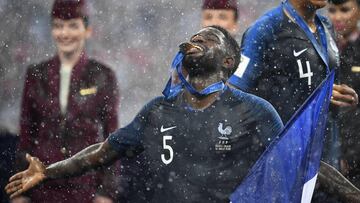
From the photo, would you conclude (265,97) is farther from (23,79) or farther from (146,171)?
(23,79)

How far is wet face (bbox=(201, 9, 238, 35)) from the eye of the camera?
23.0ft

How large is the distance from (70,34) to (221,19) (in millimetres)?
759

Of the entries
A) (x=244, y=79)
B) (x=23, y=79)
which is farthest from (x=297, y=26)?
(x=23, y=79)

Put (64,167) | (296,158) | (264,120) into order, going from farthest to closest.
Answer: (64,167) → (264,120) → (296,158)

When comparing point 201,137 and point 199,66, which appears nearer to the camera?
point 199,66

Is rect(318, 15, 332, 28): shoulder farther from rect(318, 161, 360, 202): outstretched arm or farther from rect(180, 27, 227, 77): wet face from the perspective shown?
rect(318, 161, 360, 202): outstretched arm

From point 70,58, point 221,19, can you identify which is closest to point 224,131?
point 221,19

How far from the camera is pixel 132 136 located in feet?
22.6

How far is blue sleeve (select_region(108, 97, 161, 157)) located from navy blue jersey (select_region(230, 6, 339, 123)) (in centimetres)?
46

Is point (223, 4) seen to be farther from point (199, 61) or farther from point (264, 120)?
point (264, 120)

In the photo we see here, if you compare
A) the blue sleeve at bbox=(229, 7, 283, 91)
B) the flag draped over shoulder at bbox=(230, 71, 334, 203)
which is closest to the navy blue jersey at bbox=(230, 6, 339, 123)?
the blue sleeve at bbox=(229, 7, 283, 91)

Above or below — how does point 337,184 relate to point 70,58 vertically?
below

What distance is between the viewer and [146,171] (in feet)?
22.7

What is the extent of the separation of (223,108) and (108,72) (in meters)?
0.74
